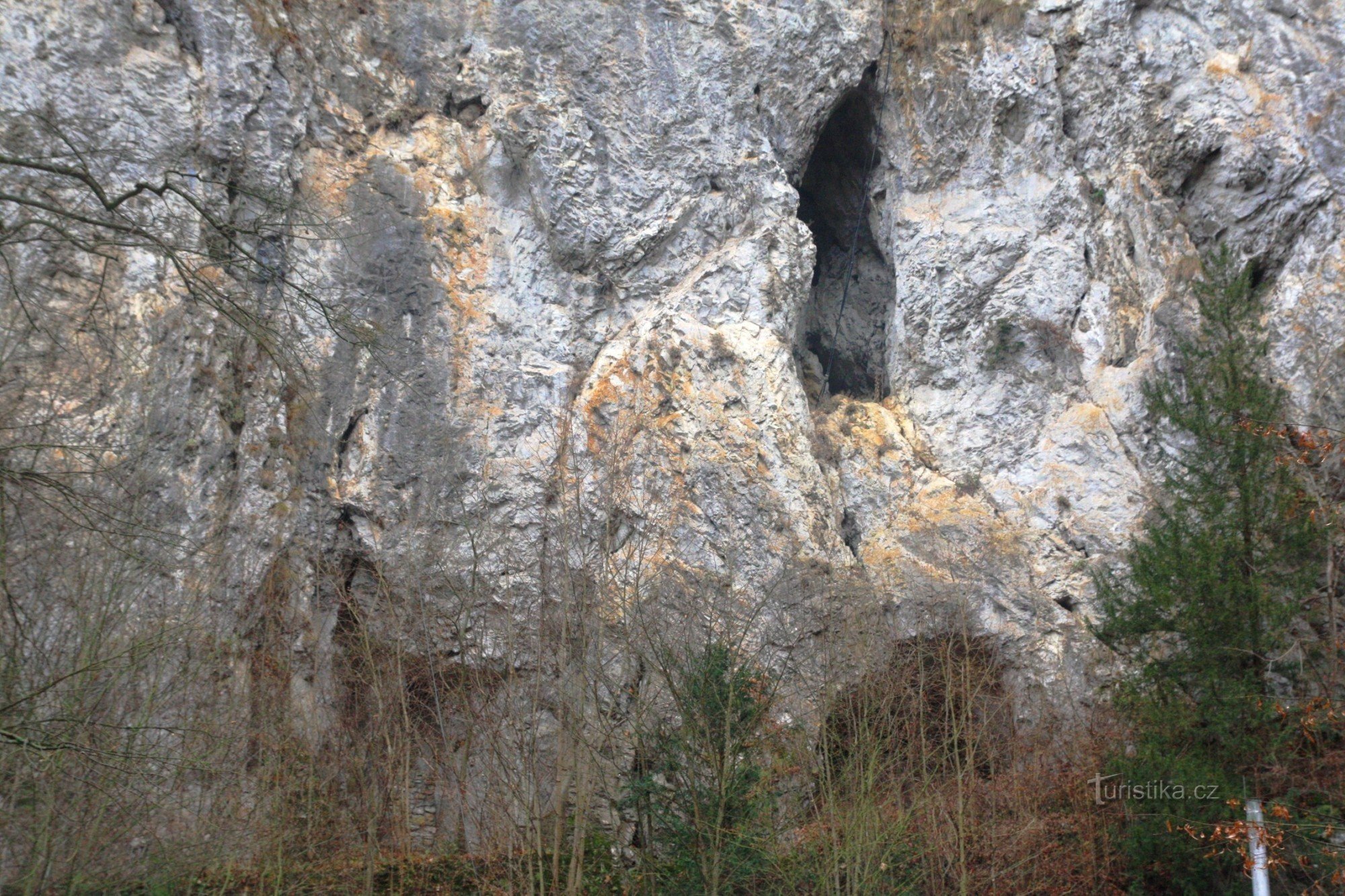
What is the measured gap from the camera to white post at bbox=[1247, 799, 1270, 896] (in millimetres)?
6719

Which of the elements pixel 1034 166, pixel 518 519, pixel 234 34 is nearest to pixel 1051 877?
pixel 518 519

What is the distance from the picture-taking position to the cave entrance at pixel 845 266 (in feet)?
53.3

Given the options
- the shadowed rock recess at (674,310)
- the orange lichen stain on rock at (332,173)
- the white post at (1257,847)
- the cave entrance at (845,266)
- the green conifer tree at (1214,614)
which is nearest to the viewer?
the white post at (1257,847)

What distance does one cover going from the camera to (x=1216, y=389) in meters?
9.66

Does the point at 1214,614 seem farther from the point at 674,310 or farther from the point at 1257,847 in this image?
the point at 674,310

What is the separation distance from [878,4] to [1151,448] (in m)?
7.70

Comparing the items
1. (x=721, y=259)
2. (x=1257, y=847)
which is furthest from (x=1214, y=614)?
(x=721, y=259)

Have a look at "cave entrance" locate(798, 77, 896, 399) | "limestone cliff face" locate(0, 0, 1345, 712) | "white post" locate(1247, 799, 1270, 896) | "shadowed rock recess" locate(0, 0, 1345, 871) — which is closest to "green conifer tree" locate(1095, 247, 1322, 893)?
"white post" locate(1247, 799, 1270, 896)

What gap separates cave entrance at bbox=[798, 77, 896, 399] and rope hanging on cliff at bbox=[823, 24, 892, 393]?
0.08 ft

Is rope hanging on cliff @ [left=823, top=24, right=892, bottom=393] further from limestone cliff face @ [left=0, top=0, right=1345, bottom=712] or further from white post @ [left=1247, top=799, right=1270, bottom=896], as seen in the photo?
white post @ [left=1247, top=799, right=1270, bottom=896]

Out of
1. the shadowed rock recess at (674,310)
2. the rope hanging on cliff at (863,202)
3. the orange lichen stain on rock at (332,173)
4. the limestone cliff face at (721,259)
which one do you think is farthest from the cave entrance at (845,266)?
the orange lichen stain on rock at (332,173)

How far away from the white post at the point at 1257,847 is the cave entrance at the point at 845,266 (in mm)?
9370

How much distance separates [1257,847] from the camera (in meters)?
7.05

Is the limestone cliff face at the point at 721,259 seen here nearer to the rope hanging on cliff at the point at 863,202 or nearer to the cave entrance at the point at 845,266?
the rope hanging on cliff at the point at 863,202
